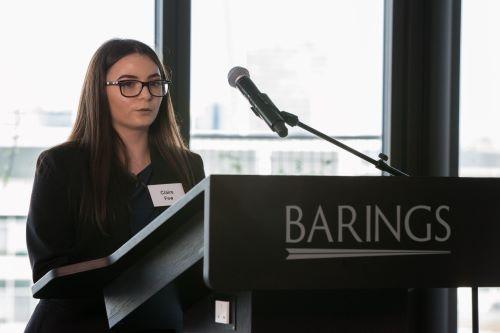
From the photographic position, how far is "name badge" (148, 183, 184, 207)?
220cm

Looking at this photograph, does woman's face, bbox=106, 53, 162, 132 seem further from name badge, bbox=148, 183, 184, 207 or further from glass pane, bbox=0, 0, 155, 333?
glass pane, bbox=0, 0, 155, 333

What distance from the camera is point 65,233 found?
2.01m

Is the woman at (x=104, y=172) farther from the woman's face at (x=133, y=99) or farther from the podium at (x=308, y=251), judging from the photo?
the podium at (x=308, y=251)

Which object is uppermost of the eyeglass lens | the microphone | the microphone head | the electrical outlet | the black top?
the eyeglass lens

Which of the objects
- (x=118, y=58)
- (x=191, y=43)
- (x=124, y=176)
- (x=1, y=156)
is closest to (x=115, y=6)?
(x=191, y=43)

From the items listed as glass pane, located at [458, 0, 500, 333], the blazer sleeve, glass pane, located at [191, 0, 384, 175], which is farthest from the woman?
glass pane, located at [458, 0, 500, 333]

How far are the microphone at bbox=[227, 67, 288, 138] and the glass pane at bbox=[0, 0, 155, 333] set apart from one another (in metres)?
1.60

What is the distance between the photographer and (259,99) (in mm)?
1620

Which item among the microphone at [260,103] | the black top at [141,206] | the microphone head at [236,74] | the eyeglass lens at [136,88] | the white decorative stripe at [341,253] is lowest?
the white decorative stripe at [341,253]

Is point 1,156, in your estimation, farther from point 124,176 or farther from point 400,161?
point 400,161

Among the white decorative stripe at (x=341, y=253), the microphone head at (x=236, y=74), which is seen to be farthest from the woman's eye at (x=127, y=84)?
the white decorative stripe at (x=341, y=253)

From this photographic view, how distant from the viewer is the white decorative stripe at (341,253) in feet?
4.07

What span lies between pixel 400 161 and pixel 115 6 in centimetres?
143

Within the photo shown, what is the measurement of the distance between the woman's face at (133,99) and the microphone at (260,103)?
57 cm
